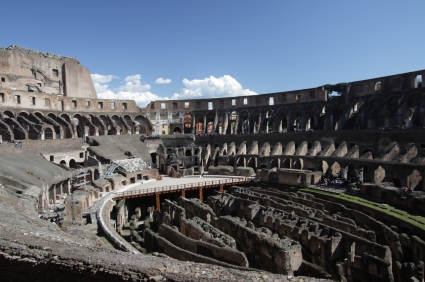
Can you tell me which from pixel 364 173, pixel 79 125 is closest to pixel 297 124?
pixel 364 173

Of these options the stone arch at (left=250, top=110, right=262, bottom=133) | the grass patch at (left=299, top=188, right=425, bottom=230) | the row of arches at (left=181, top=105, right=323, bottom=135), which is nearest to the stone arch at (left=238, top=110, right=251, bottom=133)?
the row of arches at (left=181, top=105, right=323, bottom=135)

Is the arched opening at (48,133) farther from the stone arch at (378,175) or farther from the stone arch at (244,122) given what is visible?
the stone arch at (378,175)

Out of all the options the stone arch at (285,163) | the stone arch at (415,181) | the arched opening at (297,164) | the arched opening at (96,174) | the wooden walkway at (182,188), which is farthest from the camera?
the stone arch at (285,163)

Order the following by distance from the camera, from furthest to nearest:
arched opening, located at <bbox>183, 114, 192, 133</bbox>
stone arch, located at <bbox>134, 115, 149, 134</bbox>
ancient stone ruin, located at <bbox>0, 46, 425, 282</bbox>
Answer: arched opening, located at <bbox>183, 114, 192, 133</bbox> → stone arch, located at <bbox>134, 115, 149, 134</bbox> → ancient stone ruin, located at <bbox>0, 46, 425, 282</bbox>

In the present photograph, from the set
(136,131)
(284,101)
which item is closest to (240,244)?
(284,101)

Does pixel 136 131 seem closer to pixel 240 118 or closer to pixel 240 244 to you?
pixel 240 118

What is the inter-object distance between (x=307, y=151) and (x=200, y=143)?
647 inches

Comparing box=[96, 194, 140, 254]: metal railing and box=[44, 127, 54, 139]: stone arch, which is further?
box=[44, 127, 54, 139]: stone arch

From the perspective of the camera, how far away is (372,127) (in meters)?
37.8

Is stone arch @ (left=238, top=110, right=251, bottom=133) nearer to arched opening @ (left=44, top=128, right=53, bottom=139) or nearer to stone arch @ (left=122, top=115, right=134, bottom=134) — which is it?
stone arch @ (left=122, top=115, right=134, bottom=134)

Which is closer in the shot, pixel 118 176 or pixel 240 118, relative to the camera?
pixel 118 176

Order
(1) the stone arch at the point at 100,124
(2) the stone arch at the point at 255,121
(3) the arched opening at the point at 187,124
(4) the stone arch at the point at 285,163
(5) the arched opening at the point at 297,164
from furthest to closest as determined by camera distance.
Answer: (3) the arched opening at the point at 187,124 < (2) the stone arch at the point at 255,121 < (1) the stone arch at the point at 100,124 < (4) the stone arch at the point at 285,163 < (5) the arched opening at the point at 297,164

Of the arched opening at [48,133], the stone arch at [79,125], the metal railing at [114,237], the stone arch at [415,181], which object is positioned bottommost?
the metal railing at [114,237]

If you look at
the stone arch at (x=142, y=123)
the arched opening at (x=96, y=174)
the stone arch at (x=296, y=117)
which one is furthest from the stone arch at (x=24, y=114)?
the stone arch at (x=296, y=117)
